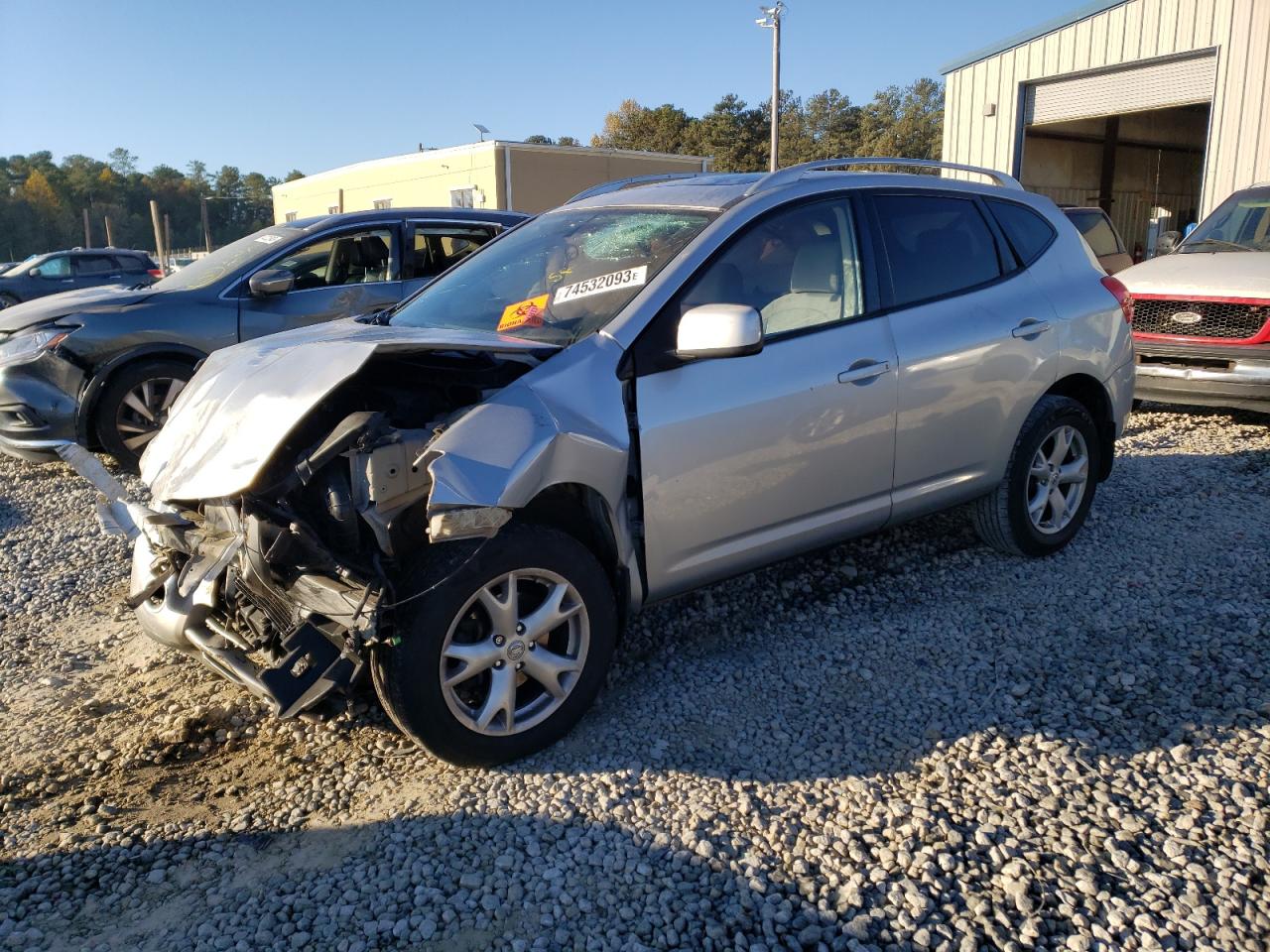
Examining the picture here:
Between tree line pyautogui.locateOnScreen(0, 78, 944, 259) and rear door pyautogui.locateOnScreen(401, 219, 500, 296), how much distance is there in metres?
40.4

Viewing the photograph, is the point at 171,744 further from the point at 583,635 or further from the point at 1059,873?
the point at 1059,873

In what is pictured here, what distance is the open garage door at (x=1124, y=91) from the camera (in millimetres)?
14148

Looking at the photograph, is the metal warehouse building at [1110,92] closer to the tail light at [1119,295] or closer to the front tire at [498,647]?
the tail light at [1119,295]

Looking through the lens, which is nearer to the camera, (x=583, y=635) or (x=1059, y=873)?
(x=1059, y=873)

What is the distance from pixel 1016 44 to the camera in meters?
16.4

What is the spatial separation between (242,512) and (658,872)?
1.65 metres

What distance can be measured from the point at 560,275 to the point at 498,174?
24.8 m

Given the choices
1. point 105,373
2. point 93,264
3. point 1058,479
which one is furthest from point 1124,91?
point 93,264

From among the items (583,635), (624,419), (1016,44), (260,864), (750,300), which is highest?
(1016,44)

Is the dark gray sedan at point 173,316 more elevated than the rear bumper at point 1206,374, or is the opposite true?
the dark gray sedan at point 173,316

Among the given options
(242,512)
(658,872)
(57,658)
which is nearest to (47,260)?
(57,658)

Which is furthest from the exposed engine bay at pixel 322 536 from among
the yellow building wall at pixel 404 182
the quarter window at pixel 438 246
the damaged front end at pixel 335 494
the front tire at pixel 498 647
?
the yellow building wall at pixel 404 182

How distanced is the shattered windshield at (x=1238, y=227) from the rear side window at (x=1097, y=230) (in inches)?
A: 104

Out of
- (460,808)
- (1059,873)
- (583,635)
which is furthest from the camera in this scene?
(583,635)
